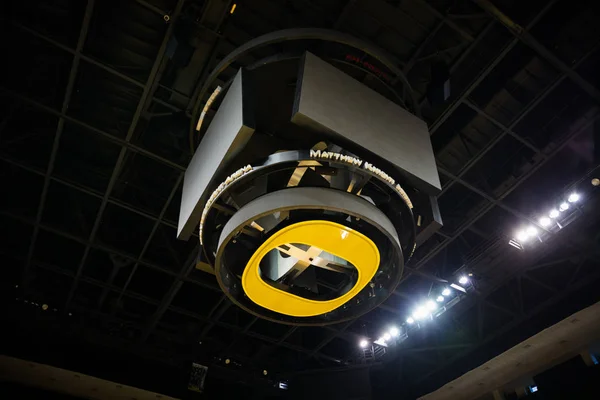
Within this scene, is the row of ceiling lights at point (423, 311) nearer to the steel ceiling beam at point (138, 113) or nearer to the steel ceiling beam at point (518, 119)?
the steel ceiling beam at point (518, 119)

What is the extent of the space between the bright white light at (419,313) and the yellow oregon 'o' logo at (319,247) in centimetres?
607

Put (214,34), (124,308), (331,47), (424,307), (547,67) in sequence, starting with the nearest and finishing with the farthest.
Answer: (331,47), (214,34), (547,67), (424,307), (124,308)

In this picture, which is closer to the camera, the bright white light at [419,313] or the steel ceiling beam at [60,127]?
the steel ceiling beam at [60,127]

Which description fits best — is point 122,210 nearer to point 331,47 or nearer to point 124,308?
point 124,308

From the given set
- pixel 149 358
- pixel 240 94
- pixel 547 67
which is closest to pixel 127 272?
pixel 149 358

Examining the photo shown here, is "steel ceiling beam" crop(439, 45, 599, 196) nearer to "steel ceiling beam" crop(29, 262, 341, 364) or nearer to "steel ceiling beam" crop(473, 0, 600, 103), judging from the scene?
"steel ceiling beam" crop(473, 0, 600, 103)

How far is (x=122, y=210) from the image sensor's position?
37.9 feet

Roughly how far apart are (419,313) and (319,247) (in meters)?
7.40

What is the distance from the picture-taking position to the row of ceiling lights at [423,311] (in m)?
11.8

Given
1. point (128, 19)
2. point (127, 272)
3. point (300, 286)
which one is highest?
point (128, 19)

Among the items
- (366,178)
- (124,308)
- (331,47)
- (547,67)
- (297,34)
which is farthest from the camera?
(124,308)

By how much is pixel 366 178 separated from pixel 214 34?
381 cm

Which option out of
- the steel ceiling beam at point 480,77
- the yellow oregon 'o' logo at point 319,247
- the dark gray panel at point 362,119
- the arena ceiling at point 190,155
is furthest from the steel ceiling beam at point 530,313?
the yellow oregon 'o' logo at point 319,247

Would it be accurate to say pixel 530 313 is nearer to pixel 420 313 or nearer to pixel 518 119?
pixel 420 313
